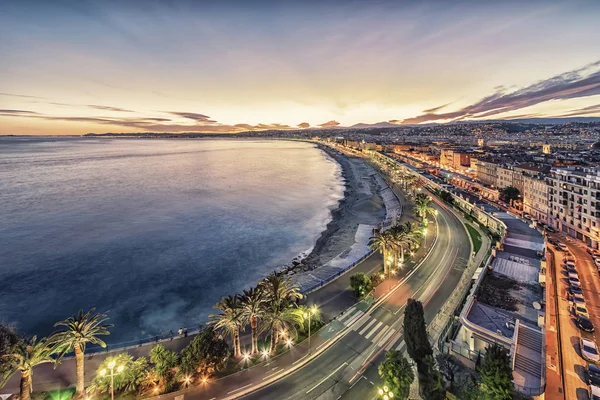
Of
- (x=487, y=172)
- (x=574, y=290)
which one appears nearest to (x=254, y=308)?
(x=574, y=290)

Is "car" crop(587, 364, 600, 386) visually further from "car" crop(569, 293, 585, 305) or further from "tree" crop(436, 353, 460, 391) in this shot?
"car" crop(569, 293, 585, 305)

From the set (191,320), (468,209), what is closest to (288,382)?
(191,320)

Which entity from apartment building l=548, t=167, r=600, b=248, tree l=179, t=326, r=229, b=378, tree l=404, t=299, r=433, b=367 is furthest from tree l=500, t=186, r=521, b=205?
tree l=179, t=326, r=229, b=378

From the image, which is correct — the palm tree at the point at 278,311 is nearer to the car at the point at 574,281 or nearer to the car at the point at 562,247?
the car at the point at 574,281

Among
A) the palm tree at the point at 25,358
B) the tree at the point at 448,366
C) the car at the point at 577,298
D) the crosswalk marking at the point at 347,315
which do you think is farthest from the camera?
the car at the point at 577,298

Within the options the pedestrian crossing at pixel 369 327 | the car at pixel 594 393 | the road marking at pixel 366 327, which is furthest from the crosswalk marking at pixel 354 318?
the car at pixel 594 393
